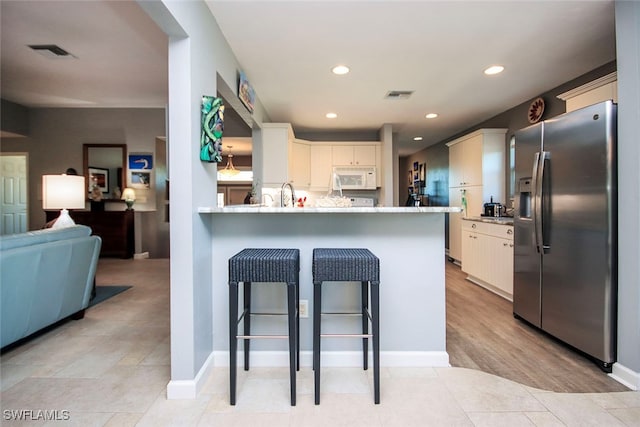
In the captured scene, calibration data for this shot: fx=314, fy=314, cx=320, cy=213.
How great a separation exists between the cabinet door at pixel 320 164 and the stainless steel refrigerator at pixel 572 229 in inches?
124

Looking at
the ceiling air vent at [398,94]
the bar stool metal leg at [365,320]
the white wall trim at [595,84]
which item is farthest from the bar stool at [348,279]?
the ceiling air vent at [398,94]

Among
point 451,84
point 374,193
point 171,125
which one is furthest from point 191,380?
point 374,193

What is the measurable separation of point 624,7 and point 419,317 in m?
2.28

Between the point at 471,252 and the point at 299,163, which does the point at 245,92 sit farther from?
the point at 471,252

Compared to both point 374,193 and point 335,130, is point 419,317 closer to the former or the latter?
point 374,193

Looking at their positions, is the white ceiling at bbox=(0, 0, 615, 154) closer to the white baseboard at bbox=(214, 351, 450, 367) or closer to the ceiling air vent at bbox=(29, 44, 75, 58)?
the ceiling air vent at bbox=(29, 44, 75, 58)

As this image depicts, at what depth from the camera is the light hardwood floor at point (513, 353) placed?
6.19ft

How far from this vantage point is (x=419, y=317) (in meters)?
2.06

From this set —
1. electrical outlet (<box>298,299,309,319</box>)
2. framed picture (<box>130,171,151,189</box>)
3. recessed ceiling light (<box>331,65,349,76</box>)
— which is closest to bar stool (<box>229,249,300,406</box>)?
electrical outlet (<box>298,299,309,319</box>)

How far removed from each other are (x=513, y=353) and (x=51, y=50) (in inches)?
192

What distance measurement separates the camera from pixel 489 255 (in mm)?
3764

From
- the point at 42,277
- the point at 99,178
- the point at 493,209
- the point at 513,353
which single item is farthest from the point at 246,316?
the point at 99,178

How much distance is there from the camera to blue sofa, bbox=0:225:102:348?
6.89ft

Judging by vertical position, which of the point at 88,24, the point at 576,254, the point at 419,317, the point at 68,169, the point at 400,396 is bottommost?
the point at 400,396
